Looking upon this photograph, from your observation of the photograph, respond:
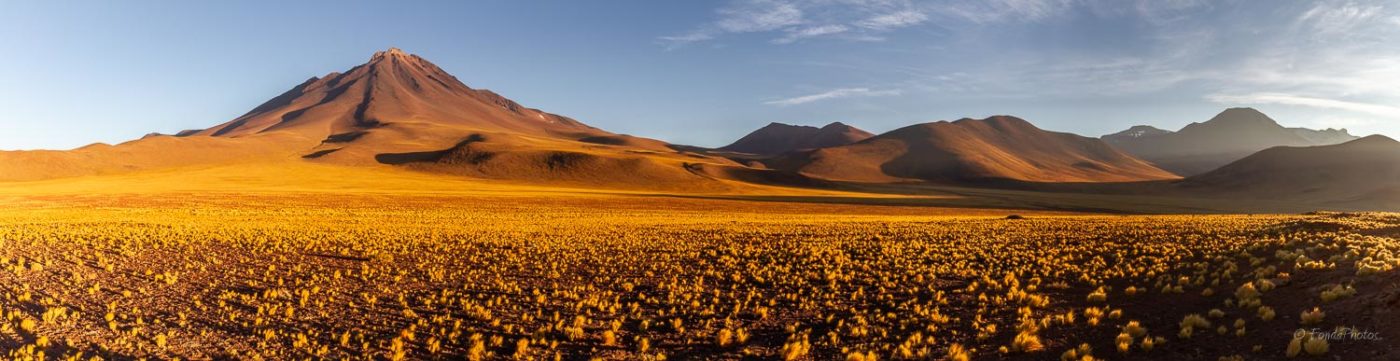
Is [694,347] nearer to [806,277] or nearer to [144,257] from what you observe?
[806,277]

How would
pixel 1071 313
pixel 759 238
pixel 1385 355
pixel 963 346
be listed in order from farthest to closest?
pixel 759 238
pixel 1071 313
pixel 963 346
pixel 1385 355

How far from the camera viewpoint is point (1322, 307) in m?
9.52

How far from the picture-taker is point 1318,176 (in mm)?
107062

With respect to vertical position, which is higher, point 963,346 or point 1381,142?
point 1381,142

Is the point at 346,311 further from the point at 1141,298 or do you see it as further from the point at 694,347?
the point at 1141,298

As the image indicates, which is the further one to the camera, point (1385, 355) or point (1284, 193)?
point (1284, 193)

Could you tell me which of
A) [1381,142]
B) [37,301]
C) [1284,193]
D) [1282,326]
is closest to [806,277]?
[1282,326]

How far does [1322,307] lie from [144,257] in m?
29.8

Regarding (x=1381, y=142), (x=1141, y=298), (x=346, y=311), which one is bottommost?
(x=346, y=311)

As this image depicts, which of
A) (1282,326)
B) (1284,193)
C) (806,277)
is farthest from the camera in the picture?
(1284,193)

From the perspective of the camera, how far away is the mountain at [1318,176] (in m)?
92.6

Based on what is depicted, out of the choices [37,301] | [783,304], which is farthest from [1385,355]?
[37,301]

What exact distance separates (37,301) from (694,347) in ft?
48.7

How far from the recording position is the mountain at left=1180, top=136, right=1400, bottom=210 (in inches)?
3647
